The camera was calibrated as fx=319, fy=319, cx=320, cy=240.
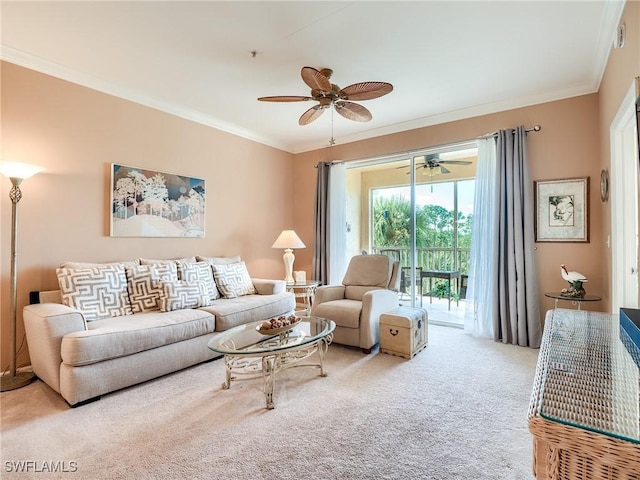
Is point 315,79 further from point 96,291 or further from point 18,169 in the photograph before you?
point 96,291

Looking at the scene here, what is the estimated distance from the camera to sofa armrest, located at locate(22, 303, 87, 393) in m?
2.21

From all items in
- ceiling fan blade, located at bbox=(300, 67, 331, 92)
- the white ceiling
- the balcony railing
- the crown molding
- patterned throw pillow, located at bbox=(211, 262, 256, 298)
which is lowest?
patterned throw pillow, located at bbox=(211, 262, 256, 298)

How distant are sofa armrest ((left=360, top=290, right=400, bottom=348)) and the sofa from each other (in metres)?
1.09

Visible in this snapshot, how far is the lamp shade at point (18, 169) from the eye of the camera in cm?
246

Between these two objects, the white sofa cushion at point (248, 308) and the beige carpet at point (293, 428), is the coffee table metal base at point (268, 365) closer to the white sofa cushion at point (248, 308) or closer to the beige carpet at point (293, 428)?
the beige carpet at point (293, 428)

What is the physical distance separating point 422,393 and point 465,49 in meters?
2.82

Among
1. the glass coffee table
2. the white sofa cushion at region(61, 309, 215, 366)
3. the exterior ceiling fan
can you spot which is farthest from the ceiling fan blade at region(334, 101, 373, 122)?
the white sofa cushion at region(61, 309, 215, 366)

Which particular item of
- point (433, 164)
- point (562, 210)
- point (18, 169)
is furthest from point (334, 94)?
point (562, 210)

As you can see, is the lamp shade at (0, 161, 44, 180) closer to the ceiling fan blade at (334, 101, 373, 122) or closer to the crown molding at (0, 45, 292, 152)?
the crown molding at (0, 45, 292, 152)

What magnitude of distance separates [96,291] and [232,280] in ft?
4.52

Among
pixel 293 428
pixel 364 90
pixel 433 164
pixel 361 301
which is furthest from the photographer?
pixel 433 164

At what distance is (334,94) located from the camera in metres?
2.77

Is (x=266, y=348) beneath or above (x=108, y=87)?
beneath

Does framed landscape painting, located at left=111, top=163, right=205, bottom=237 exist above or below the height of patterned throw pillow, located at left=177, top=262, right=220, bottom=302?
above
